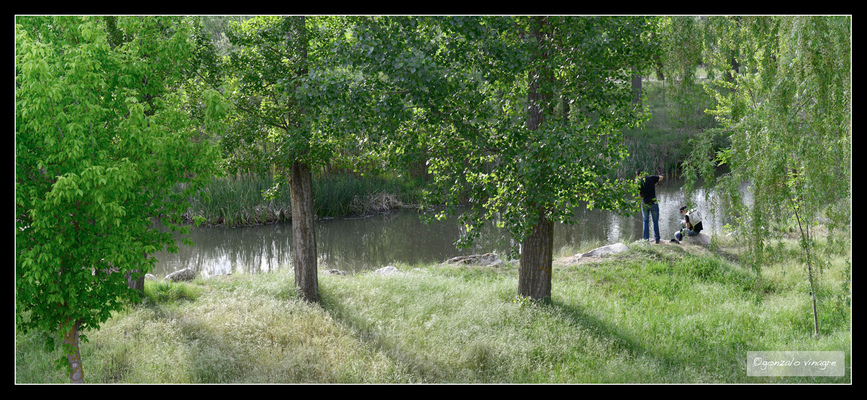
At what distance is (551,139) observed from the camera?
5938 millimetres

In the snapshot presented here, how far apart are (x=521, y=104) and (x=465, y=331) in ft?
10.0

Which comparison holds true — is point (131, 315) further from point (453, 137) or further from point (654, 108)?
point (654, 108)

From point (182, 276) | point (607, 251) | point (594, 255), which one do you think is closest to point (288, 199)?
point (182, 276)

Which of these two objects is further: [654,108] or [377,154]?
[654,108]

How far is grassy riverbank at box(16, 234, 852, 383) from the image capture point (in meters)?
5.71

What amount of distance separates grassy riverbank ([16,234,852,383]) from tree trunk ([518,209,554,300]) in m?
0.22

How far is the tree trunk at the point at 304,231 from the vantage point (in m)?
8.32

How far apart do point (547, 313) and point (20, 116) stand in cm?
561

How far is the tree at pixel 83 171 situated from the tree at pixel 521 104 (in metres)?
2.18

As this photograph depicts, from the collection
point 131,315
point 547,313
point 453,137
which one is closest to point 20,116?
point 131,315

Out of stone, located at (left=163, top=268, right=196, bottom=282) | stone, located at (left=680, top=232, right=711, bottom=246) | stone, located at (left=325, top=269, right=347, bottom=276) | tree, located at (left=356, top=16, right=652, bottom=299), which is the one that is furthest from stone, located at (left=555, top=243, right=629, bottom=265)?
stone, located at (left=163, top=268, right=196, bottom=282)

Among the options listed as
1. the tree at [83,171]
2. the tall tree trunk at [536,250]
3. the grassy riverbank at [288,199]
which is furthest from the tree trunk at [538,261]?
the grassy riverbank at [288,199]

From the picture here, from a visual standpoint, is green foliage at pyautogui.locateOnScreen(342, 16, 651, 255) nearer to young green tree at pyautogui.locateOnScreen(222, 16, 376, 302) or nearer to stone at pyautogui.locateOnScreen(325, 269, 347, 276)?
young green tree at pyautogui.locateOnScreen(222, 16, 376, 302)

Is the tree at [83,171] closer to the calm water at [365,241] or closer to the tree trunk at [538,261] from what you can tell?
the tree trunk at [538,261]
